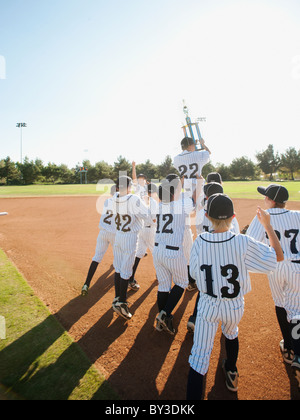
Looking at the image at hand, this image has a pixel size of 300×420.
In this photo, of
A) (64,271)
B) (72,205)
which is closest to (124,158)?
(72,205)

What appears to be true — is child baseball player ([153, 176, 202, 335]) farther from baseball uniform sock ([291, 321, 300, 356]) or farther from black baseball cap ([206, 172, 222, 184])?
baseball uniform sock ([291, 321, 300, 356])

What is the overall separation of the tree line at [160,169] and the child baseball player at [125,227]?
57436 mm

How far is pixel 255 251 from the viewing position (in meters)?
2.42

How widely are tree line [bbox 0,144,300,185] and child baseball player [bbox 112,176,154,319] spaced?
5744 centimetres

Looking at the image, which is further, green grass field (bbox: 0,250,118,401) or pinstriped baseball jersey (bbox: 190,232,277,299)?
green grass field (bbox: 0,250,118,401)

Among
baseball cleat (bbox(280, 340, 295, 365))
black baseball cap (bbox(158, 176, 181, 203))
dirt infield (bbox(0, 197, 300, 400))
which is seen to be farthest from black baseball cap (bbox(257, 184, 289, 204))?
dirt infield (bbox(0, 197, 300, 400))

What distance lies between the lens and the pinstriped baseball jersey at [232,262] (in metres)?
2.41

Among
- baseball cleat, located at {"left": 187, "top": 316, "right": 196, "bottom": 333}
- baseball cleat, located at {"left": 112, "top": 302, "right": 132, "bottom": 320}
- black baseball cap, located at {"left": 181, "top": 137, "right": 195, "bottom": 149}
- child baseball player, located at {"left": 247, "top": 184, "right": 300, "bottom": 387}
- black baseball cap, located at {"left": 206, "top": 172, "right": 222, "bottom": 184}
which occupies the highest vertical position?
black baseball cap, located at {"left": 181, "top": 137, "right": 195, "bottom": 149}

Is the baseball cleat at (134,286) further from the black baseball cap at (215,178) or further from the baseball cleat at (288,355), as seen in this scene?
the baseball cleat at (288,355)

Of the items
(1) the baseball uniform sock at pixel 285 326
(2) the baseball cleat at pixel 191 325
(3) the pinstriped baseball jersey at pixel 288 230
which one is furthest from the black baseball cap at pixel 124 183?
(1) the baseball uniform sock at pixel 285 326

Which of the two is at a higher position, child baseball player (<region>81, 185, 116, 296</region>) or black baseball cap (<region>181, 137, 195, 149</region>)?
black baseball cap (<region>181, 137, 195, 149</region>)

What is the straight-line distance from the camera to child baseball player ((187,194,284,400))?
7.89ft

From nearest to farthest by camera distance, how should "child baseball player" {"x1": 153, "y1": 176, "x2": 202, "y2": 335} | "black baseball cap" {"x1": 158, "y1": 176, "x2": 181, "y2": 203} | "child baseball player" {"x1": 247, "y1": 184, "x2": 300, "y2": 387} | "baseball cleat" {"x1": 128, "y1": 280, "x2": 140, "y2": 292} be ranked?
"child baseball player" {"x1": 247, "y1": 184, "x2": 300, "y2": 387} → "child baseball player" {"x1": 153, "y1": 176, "x2": 202, "y2": 335} → "black baseball cap" {"x1": 158, "y1": 176, "x2": 181, "y2": 203} → "baseball cleat" {"x1": 128, "y1": 280, "x2": 140, "y2": 292}
